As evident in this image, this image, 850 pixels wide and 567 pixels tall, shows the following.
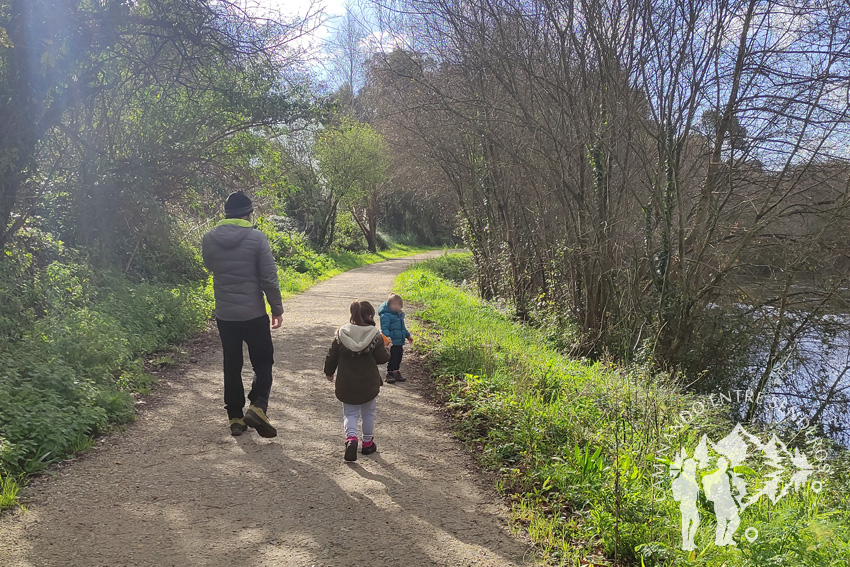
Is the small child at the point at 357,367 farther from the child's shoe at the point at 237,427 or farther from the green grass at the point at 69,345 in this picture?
the green grass at the point at 69,345

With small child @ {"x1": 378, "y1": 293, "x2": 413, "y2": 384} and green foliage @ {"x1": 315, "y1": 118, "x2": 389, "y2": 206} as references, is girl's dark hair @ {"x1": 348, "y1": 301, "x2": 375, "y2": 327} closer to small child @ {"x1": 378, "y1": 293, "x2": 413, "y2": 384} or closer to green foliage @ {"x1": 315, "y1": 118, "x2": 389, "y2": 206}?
small child @ {"x1": 378, "y1": 293, "x2": 413, "y2": 384}

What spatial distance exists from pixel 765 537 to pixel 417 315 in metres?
9.03

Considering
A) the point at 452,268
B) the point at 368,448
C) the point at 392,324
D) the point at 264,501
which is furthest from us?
the point at 452,268

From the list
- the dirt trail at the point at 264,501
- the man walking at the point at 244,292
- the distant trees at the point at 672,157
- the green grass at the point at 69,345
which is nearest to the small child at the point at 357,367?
the dirt trail at the point at 264,501

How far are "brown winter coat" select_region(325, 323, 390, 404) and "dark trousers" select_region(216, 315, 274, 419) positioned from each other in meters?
0.62

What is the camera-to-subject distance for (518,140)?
10750 mm

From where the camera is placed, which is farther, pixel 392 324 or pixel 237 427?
pixel 392 324

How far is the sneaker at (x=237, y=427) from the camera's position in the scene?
4922 millimetres

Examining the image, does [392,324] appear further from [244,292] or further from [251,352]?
[244,292]

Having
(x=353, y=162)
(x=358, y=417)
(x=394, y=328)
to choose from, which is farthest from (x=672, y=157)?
(x=353, y=162)

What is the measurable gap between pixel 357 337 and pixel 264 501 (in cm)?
136

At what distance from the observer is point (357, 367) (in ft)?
14.7

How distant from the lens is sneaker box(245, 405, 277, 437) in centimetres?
466

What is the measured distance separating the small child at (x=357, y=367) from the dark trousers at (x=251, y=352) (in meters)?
0.61
